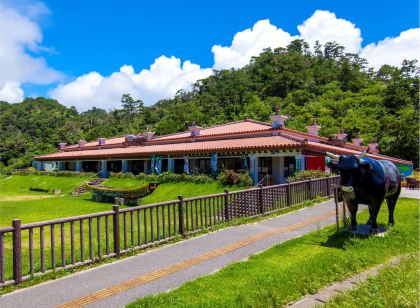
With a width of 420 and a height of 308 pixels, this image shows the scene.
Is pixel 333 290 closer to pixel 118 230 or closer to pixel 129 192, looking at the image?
pixel 118 230

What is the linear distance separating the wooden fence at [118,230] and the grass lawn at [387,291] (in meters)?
4.32

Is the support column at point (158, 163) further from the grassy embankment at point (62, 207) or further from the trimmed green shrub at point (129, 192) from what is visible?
the trimmed green shrub at point (129, 192)

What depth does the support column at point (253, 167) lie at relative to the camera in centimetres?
2190

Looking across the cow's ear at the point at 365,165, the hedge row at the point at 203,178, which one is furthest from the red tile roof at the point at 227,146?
the cow's ear at the point at 365,165

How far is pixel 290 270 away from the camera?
19.3ft

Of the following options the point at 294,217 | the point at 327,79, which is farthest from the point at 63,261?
the point at 327,79

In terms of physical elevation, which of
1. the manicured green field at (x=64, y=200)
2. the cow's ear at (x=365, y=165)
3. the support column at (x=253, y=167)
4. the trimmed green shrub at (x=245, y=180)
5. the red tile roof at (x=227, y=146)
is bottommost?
the manicured green field at (x=64, y=200)

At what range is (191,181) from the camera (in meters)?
23.9

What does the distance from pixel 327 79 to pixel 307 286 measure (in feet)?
209

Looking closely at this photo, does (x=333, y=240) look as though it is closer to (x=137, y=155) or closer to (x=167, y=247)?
(x=167, y=247)

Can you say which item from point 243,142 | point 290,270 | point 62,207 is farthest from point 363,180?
point 62,207

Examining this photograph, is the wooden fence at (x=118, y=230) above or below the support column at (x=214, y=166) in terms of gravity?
below

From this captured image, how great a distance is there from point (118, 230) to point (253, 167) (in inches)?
610

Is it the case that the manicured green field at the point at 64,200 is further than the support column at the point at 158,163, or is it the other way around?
the support column at the point at 158,163
